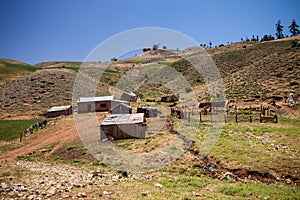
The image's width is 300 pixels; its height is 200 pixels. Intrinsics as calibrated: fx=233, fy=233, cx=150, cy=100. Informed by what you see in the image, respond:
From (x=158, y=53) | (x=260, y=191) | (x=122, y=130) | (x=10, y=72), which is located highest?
(x=158, y=53)

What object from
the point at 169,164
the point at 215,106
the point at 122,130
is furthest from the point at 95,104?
the point at 169,164

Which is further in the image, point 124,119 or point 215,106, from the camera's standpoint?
point 215,106

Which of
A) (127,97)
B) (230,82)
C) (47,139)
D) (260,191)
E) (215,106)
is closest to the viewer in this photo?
(260,191)

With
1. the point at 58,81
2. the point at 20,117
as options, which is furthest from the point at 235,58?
the point at 20,117

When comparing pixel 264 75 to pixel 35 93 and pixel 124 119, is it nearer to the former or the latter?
pixel 124 119

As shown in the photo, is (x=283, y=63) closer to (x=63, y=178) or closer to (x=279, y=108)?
(x=279, y=108)

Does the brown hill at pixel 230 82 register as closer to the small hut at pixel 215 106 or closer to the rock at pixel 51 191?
the small hut at pixel 215 106

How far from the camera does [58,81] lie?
6719 centimetres

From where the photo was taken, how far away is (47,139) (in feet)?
79.8

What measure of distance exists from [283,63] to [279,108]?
27.0 meters

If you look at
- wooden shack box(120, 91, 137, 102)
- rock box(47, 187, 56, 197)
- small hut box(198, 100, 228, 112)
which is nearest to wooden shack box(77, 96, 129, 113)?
wooden shack box(120, 91, 137, 102)

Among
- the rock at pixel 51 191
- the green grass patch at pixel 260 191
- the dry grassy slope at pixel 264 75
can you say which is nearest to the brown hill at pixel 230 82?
the dry grassy slope at pixel 264 75

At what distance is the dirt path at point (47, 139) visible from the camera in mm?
20666

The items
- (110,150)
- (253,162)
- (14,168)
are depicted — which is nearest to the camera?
(253,162)
